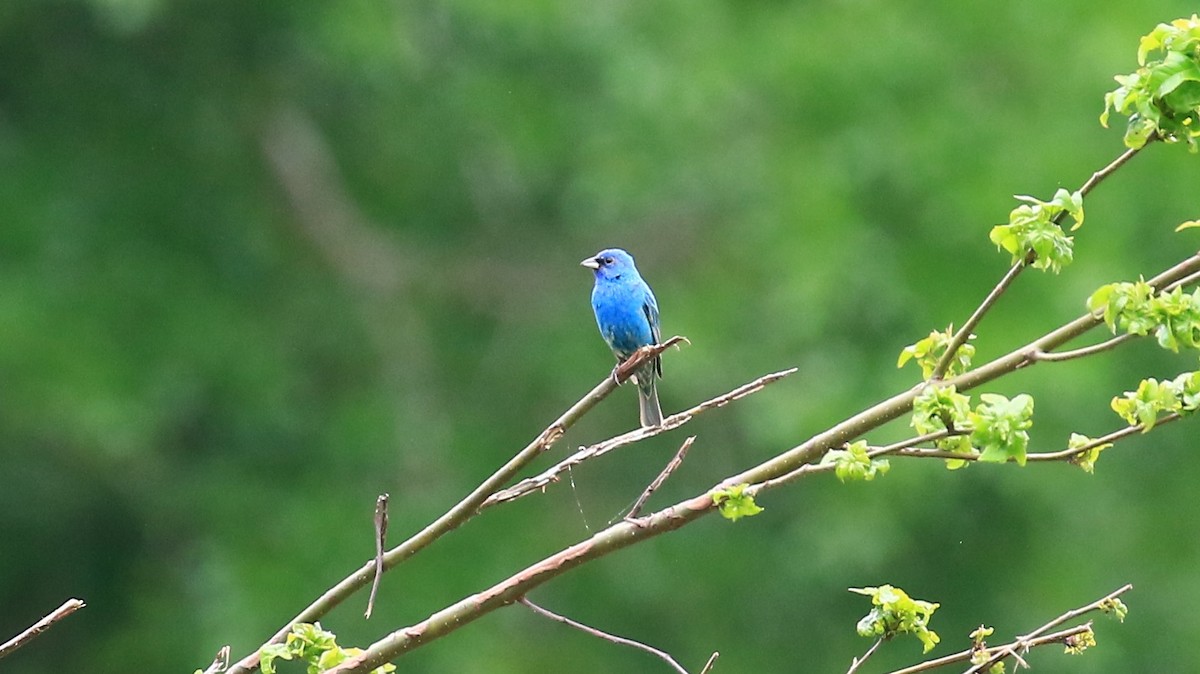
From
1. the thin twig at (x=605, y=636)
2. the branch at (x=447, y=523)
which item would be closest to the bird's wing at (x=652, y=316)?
the branch at (x=447, y=523)

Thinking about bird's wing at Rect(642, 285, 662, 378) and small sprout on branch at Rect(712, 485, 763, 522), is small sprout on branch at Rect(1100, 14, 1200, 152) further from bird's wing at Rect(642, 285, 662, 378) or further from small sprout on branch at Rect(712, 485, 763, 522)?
bird's wing at Rect(642, 285, 662, 378)

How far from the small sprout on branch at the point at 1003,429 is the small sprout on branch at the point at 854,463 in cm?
12

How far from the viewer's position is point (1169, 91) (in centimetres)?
227

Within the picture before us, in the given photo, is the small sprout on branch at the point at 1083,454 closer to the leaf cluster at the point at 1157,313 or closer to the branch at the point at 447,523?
the leaf cluster at the point at 1157,313

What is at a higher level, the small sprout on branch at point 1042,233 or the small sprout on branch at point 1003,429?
the small sprout on branch at point 1042,233

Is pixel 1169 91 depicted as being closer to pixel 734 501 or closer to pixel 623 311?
pixel 734 501

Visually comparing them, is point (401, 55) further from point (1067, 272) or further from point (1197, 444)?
point (1197, 444)

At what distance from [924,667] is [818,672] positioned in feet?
29.7

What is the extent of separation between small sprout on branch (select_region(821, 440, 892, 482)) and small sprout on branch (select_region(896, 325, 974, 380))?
0.50ft

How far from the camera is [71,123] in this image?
10.9m

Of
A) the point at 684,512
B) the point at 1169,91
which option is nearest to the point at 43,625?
the point at 684,512

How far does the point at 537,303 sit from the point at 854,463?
9.97 meters

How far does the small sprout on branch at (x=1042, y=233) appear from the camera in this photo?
2.30 meters

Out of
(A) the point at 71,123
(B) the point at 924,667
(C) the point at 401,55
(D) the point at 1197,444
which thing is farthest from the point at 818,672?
(B) the point at 924,667
